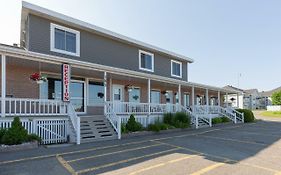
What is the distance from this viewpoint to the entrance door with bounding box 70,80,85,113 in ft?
51.6

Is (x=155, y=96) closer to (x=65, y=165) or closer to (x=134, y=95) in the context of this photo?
(x=134, y=95)

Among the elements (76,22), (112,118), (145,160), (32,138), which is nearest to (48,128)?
(32,138)

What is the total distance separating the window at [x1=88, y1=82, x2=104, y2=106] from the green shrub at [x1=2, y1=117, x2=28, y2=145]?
683 cm

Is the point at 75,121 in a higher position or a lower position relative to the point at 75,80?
lower

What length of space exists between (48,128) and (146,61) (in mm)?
12077

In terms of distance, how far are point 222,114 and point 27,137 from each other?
20061mm

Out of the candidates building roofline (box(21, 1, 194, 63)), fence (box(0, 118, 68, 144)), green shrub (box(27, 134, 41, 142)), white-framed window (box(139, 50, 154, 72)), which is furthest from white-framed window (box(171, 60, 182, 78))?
green shrub (box(27, 134, 41, 142))

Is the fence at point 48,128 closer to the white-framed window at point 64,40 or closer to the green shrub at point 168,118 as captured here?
the white-framed window at point 64,40

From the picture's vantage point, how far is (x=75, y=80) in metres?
15.9

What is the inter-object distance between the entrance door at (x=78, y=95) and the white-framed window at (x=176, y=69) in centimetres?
1118

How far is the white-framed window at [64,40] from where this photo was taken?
14887 millimetres

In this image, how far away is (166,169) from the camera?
23.0 feet

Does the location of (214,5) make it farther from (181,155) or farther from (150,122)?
(181,155)

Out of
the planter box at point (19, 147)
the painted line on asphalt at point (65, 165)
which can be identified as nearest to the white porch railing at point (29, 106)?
the planter box at point (19, 147)
